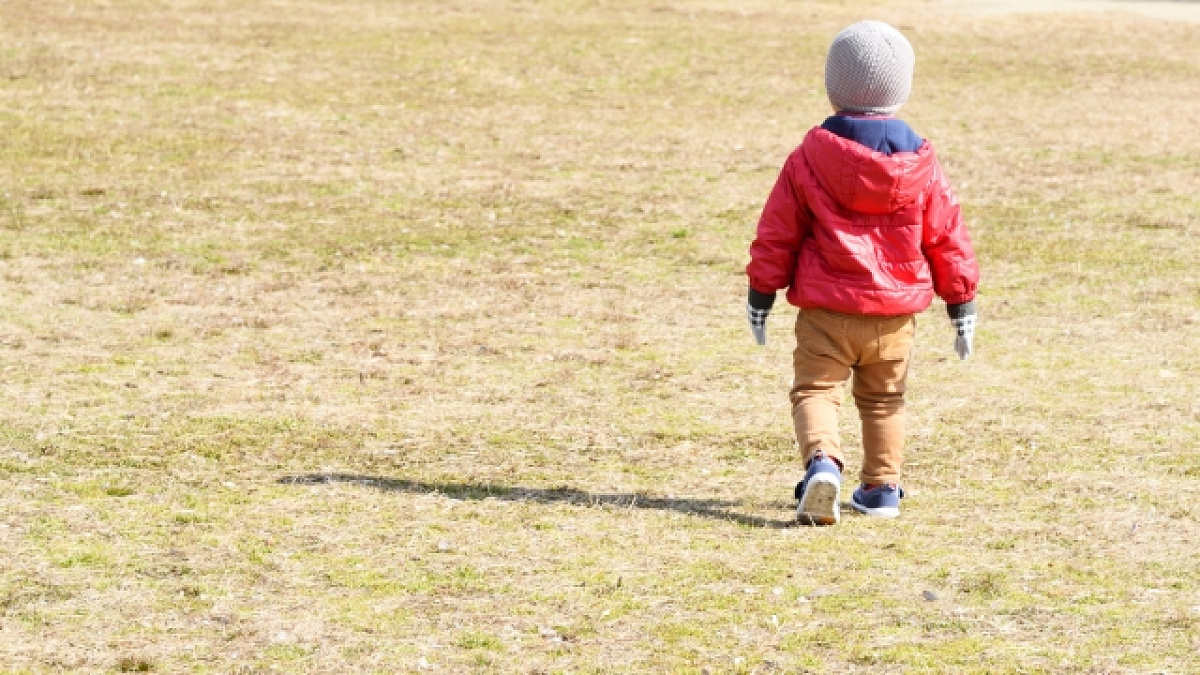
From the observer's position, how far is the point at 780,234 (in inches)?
280

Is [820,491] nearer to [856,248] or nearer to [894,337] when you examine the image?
[894,337]

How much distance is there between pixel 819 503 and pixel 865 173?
4.07 feet

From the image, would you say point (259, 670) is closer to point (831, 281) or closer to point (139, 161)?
point (831, 281)

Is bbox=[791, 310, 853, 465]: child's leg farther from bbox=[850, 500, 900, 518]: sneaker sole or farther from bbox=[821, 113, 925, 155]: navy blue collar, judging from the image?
bbox=[821, 113, 925, 155]: navy blue collar

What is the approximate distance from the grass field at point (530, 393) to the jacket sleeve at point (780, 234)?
3.13ft

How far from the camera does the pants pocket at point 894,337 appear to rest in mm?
7105

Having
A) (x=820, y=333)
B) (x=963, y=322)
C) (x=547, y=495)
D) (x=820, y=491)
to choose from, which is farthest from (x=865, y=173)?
(x=547, y=495)

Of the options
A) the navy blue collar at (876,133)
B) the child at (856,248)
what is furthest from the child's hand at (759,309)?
the navy blue collar at (876,133)

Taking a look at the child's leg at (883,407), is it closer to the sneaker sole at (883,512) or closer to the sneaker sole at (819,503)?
the sneaker sole at (883,512)

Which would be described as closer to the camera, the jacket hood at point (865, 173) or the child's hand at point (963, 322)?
the jacket hood at point (865, 173)

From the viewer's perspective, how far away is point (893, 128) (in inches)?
277

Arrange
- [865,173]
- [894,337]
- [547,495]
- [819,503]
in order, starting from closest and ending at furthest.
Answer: [865,173]
[819,503]
[894,337]
[547,495]

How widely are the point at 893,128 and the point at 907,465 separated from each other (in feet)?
5.53

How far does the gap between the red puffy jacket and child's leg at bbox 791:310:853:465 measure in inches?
3.6
